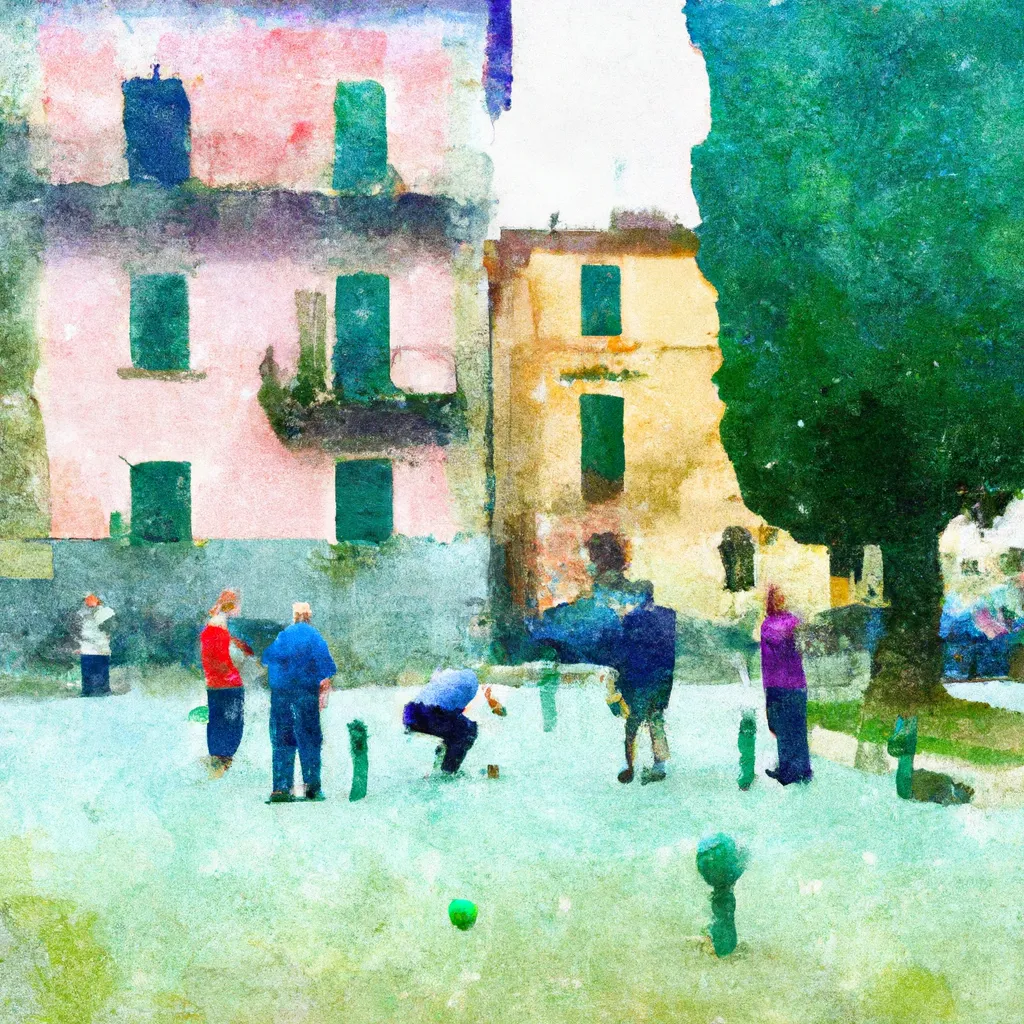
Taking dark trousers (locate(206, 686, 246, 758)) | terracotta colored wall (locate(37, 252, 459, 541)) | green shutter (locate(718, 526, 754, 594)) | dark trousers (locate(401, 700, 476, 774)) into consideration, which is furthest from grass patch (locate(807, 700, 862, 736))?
dark trousers (locate(206, 686, 246, 758))

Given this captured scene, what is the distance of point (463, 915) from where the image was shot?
6.60m

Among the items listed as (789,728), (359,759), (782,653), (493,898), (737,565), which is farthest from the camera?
(737,565)

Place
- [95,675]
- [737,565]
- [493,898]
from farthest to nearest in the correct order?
[737,565]
[95,675]
[493,898]

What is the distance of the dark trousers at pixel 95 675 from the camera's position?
1463cm

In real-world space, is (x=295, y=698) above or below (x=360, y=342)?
below

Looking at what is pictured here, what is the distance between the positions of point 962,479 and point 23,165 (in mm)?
9446

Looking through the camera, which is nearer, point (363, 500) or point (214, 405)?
point (214, 405)

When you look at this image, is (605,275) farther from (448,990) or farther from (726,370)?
(448,990)

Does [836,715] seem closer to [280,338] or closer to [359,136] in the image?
[280,338]

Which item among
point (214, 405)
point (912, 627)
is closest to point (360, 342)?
point (214, 405)

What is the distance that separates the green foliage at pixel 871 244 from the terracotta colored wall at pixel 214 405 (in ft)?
16.0

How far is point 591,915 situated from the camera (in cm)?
679

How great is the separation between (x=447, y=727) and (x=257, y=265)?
7.32 meters

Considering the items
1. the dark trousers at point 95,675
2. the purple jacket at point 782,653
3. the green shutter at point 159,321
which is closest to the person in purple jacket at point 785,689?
the purple jacket at point 782,653
